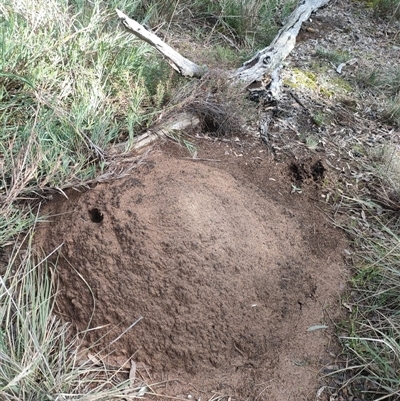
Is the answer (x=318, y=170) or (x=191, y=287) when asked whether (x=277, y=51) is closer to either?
(x=318, y=170)

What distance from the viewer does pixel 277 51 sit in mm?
3510

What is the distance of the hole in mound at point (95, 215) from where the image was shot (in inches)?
79.9

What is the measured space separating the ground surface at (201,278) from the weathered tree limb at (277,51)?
3.42ft

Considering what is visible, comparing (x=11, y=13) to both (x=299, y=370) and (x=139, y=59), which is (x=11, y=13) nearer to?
(x=139, y=59)

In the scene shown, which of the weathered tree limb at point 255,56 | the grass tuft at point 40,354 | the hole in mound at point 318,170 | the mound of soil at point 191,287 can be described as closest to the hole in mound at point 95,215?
the mound of soil at point 191,287

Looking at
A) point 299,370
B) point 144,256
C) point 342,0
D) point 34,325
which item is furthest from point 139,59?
point 342,0

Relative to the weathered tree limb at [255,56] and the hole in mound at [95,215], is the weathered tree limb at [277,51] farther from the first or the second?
the hole in mound at [95,215]

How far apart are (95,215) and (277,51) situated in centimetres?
220

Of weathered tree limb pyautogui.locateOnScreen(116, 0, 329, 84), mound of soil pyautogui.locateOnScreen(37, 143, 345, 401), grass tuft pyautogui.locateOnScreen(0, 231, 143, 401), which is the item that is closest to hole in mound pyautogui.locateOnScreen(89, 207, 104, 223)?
mound of soil pyautogui.locateOnScreen(37, 143, 345, 401)

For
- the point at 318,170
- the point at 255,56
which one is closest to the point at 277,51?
the point at 255,56

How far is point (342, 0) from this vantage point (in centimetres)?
501

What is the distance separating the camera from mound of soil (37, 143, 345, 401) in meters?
1.83

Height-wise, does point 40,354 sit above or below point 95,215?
below

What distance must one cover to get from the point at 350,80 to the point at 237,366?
268 cm
